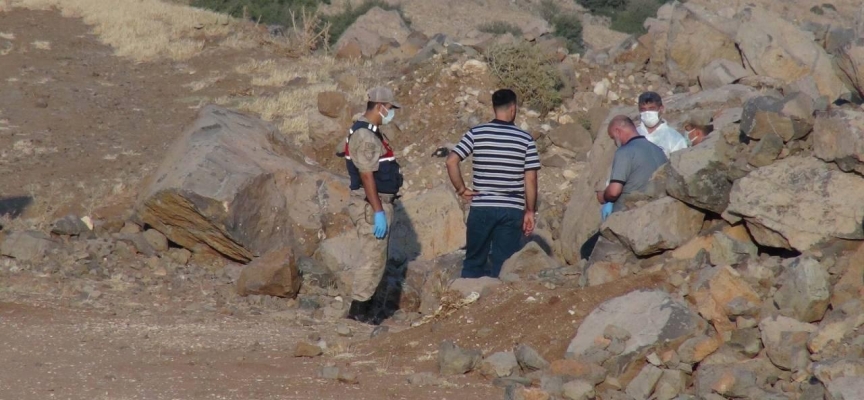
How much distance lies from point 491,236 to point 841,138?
8.92 ft

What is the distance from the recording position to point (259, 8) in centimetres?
2909

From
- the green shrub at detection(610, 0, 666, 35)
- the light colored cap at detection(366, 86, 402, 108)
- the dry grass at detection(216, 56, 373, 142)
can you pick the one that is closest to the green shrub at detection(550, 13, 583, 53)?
the green shrub at detection(610, 0, 666, 35)

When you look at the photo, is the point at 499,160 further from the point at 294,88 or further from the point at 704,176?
the point at 294,88

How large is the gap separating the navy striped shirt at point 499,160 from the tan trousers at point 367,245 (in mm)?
658

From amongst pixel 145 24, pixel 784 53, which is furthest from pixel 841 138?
pixel 145 24

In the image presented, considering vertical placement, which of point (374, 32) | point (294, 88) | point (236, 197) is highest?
point (236, 197)

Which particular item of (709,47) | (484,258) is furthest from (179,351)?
(709,47)

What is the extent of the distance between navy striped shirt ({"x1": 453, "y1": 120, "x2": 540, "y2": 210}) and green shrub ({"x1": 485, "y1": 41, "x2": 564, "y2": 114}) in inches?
274

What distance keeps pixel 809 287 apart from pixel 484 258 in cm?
297

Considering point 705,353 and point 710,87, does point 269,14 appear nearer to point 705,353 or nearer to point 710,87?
point 710,87

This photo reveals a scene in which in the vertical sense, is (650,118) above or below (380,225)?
above

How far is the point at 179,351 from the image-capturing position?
6.70m

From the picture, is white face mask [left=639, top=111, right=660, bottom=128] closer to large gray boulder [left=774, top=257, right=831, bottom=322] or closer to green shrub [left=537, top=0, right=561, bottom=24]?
large gray boulder [left=774, top=257, right=831, bottom=322]

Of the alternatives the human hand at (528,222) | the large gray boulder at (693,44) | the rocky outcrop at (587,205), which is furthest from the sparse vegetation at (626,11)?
the human hand at (528,222)
